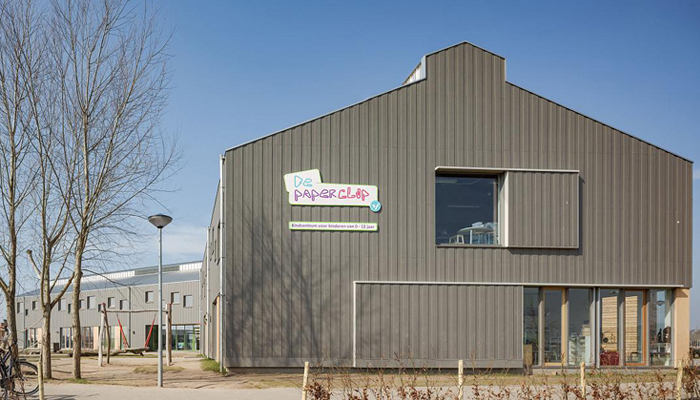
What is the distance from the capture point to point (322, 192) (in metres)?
22.1

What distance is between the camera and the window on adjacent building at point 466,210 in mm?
22656

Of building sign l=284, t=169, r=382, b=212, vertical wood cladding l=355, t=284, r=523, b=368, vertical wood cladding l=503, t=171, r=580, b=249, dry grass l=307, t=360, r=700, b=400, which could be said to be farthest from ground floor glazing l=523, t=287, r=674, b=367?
building sign l=284, t=169, r=382, b=212

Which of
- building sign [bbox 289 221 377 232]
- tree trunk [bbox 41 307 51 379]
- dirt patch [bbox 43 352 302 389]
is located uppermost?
building sign [bbox 289 221 377 232]

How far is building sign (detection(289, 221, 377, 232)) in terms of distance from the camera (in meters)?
22.0

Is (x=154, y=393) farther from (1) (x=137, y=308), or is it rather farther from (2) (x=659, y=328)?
(1) (x=137, y=308)

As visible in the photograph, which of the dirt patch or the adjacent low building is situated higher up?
the dirt patch

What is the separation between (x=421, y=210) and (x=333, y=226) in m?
2.58

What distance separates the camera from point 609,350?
22.9 m

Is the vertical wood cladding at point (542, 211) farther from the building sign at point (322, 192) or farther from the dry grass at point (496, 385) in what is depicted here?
the building sign at point (322, 192)

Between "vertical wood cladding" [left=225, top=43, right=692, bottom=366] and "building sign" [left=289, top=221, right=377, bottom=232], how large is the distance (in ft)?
0.52

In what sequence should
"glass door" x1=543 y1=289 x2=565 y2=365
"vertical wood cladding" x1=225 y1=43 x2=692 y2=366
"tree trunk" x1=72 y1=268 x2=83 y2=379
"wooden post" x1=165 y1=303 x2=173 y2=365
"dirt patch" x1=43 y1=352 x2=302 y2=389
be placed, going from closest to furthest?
"dirt patch" x1=43 y1=352 x2=302 y2=389 < "tree trunk" x1=72 y1=268 x2=83 y2=379 < "vertical wood cladding" x1=225 y1=43 x2=692 y2=366 < "glass door" x1=543 y1=289 x2=565 y2=365 < "wooden post" x1=165 y1=303 x2=173 y2=365

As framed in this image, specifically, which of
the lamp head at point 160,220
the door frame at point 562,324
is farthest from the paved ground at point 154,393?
the door frame at point 562,324

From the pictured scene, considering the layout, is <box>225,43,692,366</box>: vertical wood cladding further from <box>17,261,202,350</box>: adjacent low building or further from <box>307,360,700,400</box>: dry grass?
<box>17,261,202,350</box>: adjacent low building

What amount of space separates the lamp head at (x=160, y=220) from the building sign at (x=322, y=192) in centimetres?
488
